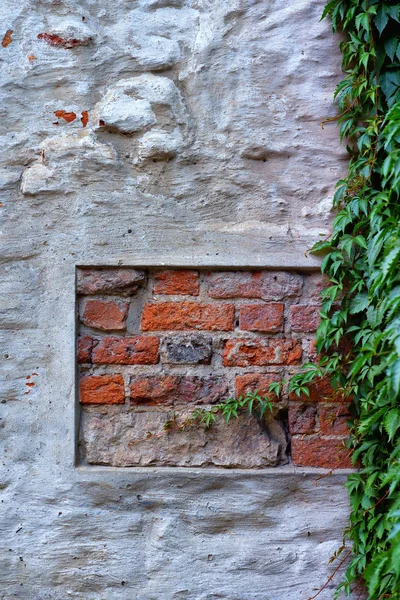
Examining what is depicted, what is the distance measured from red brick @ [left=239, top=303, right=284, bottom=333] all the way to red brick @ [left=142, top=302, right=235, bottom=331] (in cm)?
6

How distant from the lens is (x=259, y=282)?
6.16 ft

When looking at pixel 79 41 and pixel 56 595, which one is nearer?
pixel 56 595

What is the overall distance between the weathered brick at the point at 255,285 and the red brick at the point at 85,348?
396 millimetres

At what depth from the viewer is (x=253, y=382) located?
1.85m

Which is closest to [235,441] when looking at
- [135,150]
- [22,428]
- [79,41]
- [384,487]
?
[384,487]

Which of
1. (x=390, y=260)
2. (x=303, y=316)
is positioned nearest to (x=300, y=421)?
(x=303, y=316)

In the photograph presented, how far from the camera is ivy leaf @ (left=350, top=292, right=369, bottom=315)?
5.65ft

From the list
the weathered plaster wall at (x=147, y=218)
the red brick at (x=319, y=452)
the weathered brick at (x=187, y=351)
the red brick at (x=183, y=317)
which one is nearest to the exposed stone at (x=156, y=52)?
the weathered plaster wall at (x=147, y=218)

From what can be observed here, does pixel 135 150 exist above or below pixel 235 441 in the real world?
above

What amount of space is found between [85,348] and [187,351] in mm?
311

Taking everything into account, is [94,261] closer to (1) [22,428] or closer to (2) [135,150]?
(2) [135,150]

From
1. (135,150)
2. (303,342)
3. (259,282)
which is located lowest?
(303,342)

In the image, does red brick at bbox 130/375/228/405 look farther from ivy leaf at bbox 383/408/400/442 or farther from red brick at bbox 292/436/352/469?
ivy leaf at bbox 383/408/400/442

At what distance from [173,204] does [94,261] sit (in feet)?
0.97
